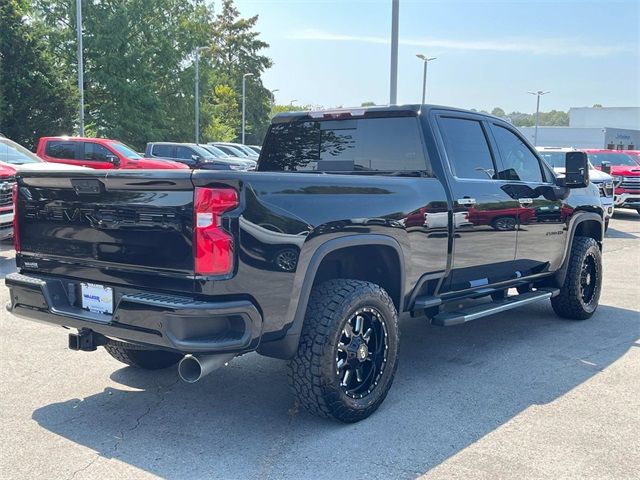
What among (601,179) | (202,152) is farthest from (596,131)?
(601,179)

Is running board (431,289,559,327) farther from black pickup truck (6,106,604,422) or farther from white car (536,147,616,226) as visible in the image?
white car (536,147,616,226)

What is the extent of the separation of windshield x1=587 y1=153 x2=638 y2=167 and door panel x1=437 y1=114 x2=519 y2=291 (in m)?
15.0

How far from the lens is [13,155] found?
11.8 m

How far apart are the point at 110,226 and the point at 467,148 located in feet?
9.40

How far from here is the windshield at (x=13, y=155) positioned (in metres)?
11.6

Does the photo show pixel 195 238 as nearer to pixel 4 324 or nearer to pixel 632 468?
pixel 632 468

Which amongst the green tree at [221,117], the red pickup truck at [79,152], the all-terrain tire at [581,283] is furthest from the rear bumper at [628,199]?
the green tree at [221,117]

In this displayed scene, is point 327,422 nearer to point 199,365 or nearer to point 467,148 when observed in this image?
point 199,365

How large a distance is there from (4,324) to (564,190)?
17.6 ft

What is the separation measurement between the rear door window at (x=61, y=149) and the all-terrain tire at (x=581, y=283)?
45.4 ft

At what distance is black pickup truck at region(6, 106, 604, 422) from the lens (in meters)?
3.28

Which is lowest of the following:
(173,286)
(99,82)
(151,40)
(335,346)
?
(335,346)

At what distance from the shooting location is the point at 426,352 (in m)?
5.52

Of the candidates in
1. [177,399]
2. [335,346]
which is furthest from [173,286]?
[177,399]
